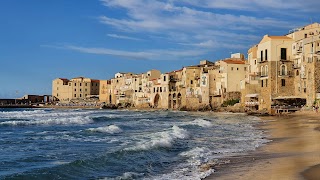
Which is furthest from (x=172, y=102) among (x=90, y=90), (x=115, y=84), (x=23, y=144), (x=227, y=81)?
(x=23, y=144)

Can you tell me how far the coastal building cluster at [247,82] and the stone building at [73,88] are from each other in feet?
45.4

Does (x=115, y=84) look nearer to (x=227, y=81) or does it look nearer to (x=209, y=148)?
(x=227, y=81)

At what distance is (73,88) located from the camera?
4970 inches

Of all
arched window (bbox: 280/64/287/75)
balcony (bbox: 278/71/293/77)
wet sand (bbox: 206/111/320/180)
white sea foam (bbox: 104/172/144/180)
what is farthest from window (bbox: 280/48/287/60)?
white sea foam (bbox: 104/172/144/180)

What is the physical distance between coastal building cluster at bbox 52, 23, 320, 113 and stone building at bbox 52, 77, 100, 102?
45.4 feet

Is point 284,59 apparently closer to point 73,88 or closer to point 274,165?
point 274,165

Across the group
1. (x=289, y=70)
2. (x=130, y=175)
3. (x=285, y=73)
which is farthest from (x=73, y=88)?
(x=130, y=175)

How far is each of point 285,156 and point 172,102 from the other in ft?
224

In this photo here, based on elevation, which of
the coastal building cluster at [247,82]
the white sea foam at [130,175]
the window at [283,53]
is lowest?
the white sea foam at [130,175]

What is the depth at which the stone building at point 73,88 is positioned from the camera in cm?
12631

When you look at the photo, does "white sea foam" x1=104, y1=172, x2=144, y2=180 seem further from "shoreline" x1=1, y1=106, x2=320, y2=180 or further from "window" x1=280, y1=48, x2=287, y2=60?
"window" x1=280, y1=48, x2=287, y2=60

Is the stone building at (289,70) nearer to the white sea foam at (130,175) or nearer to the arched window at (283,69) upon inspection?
the arched window at (283,69)

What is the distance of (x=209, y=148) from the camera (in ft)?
59.0

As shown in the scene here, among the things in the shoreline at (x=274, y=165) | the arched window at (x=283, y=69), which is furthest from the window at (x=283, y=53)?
the shoreline at (x=274, y=165)
